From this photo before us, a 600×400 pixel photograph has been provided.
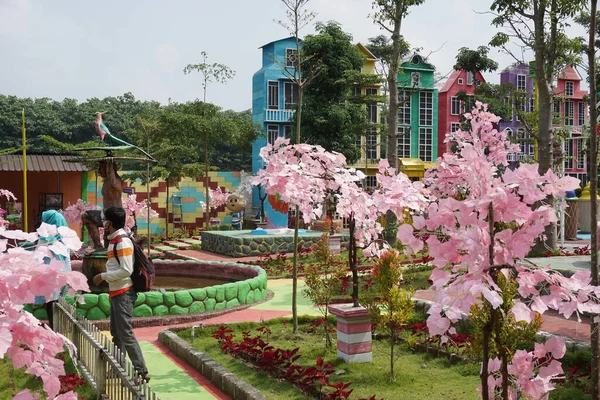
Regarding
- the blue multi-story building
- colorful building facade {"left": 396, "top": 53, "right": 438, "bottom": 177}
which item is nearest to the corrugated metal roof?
the blue multi-story building

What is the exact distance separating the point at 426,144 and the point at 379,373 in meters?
34.7

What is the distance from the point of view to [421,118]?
40.4 meters

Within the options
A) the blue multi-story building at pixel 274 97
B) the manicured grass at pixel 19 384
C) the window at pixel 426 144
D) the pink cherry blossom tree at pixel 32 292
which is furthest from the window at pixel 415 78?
the pink cherry blossom tree at pixel 32 292

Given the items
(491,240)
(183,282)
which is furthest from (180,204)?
(491,240)

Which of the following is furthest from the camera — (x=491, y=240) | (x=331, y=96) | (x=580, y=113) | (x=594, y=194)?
(x=580, y=113)

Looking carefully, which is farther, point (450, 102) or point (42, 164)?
point (450, 102)

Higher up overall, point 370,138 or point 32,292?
point 370,138

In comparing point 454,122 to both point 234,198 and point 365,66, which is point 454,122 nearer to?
point 365,66

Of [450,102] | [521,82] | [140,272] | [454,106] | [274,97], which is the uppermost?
[521,82]

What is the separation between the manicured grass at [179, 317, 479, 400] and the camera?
644 cm

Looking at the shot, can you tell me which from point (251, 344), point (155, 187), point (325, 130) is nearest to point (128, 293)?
point (251, 344)

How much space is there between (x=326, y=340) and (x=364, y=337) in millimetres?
939

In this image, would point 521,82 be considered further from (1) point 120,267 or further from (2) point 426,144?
(1) point 120,267

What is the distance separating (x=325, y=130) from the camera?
30.6 meters
